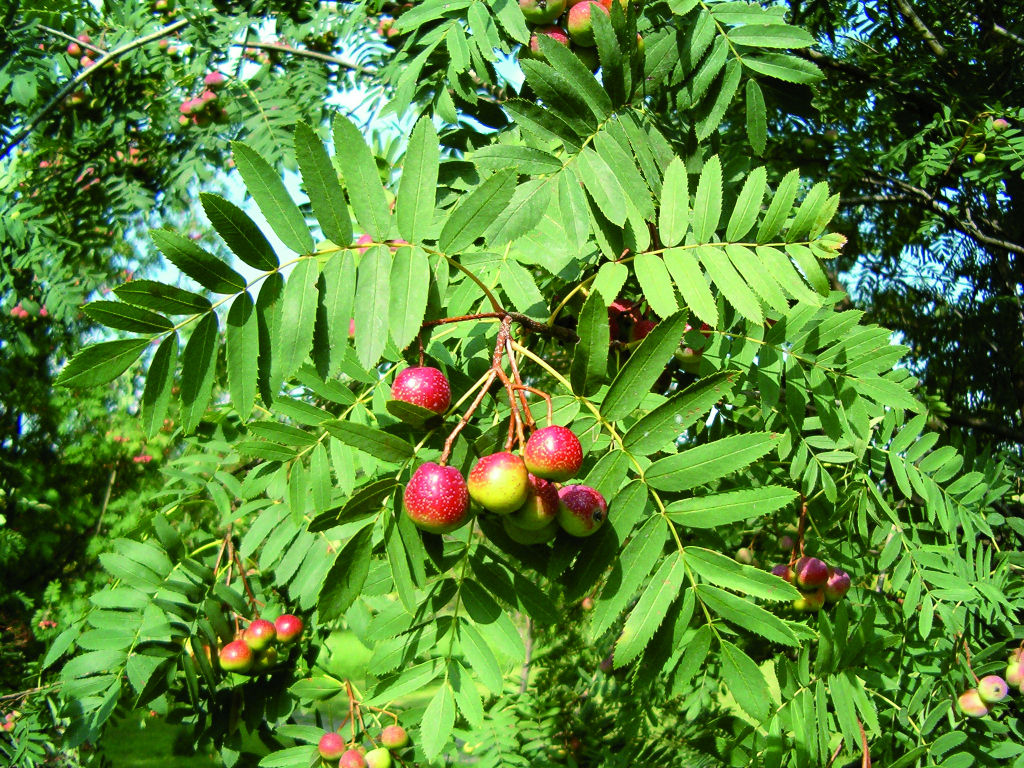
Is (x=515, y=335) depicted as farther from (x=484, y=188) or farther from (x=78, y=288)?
(x=78, y=288)

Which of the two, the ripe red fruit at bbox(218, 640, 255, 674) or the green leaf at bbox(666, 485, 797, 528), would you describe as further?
the ripe red fruit at bbox(218, 640, 255, 674)

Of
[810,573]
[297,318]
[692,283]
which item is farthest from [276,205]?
[810,573]

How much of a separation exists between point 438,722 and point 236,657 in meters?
1.27

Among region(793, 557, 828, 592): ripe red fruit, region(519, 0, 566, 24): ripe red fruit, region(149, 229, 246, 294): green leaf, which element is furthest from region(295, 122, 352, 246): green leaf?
region(793, 557, 828, 592): ripe red fruit

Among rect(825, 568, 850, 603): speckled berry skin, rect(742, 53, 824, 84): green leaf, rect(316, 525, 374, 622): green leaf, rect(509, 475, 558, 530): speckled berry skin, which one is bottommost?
rect(825, 568, 850, 603): speckled berry skin

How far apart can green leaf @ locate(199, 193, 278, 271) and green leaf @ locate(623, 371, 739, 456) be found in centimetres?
68

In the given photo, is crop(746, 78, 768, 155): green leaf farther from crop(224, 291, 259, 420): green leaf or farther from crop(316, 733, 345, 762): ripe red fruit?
crop(316, 733, 345, 762): ripe red fruit

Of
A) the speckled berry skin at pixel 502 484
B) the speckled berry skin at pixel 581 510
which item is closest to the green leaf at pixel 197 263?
the speckled berry skin at pixel 502 484

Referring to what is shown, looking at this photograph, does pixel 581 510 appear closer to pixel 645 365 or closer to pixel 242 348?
pixel 645 365

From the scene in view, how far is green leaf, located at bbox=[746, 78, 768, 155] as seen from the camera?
1700 millimetres

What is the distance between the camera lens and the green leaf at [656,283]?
1372 millimetres

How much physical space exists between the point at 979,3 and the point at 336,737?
483 cm

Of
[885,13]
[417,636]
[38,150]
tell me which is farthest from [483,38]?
[38,150]

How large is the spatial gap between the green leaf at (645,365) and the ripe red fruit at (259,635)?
5.48ft
